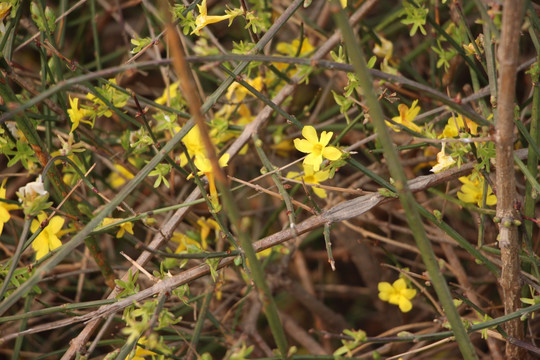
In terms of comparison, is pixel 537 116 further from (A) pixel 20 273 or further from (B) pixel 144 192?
(B) pixel 144 192

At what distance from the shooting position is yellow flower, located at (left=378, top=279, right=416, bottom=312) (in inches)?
58.4

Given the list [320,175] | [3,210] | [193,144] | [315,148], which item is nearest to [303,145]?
[315,148]

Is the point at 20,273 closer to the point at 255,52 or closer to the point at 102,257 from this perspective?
the point at 102,257

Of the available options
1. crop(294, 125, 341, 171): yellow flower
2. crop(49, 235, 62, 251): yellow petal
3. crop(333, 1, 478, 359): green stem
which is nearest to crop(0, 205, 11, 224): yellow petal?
crop(49, 235, 62, 251): yellow petal

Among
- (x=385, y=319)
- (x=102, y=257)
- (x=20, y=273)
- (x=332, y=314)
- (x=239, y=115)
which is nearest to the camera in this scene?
(x=20, y=273)

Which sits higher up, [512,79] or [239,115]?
[512,79]

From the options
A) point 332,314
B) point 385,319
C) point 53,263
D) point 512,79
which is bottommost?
point 385,319

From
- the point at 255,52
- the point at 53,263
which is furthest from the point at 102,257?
the point at 255,52

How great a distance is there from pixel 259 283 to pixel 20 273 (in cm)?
59

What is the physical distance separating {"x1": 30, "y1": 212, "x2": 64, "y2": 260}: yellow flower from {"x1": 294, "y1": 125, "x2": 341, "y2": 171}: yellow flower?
1.93 feet

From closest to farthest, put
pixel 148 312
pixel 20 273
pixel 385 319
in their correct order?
pixel 148 312 < pixel 20 273 < pixel 385 319

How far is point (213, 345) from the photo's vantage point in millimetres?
1961

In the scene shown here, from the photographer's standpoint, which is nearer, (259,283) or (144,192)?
(259,283)

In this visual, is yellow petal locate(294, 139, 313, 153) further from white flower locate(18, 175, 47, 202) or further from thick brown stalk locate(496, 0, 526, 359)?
white flower locate(18, 175, 47, 202)
